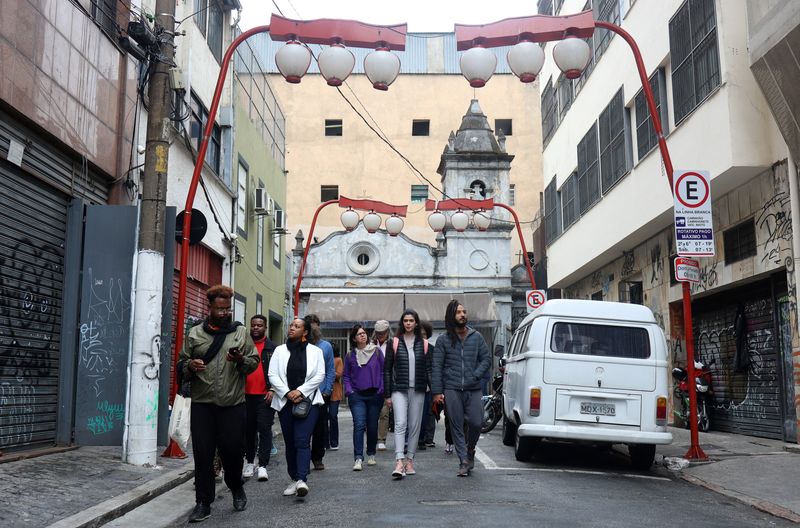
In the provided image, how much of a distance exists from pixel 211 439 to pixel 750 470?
6.52m

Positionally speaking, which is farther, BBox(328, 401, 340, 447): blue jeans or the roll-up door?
BBox(328, 401, 340, 447): blue jeans

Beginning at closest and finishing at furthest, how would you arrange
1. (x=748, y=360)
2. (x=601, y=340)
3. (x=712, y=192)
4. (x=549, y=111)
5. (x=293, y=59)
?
(x=601, y=340) → (x=293, y=59) → (x=748, y=360) → (x=712, y=192) → (x=549, y=111)

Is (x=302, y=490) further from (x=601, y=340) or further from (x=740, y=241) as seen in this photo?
(x=740, y=241)

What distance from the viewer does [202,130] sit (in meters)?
18.2

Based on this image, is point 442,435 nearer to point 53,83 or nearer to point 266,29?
point 266,29

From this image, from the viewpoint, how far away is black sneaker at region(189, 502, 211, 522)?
7.09 m

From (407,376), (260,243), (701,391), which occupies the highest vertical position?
(260,243)

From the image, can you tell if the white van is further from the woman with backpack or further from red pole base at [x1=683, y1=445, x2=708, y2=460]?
the woman with backpack

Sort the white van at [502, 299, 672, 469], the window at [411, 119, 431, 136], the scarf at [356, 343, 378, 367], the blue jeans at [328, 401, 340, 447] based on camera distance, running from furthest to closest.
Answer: the window at [411, 119, 431, 136], the blue jeans at [328, 401, 340, 447], the scarf at [356, 343, 378, 367], the white van at [502, 299, 672, 469]

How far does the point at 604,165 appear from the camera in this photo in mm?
21578

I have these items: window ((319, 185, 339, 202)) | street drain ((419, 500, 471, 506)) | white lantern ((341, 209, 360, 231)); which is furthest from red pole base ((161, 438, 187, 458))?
window ((319, 185, 339, 202))

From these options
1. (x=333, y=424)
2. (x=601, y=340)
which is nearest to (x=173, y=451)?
(x=333, y=424)

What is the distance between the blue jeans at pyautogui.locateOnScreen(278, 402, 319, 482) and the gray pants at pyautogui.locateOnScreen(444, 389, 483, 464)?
1708 mm

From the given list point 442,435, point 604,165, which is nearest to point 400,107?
point 604,165
